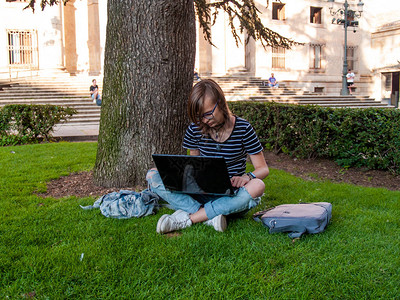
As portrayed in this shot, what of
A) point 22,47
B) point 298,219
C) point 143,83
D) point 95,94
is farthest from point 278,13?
point 298,219

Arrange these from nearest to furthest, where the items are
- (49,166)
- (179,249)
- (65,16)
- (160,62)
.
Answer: (179,249) < (160,62) < (49,166) < (65,16)

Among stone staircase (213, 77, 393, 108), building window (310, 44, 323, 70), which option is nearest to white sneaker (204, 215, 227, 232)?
stone staircase (213, 77, 393, 108)

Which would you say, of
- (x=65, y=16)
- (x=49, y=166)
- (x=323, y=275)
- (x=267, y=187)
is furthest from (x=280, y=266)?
(x=65, y=16)

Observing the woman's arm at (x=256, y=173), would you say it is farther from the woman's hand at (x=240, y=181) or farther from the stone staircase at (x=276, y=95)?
the stone staircase at (x=276, y=95)

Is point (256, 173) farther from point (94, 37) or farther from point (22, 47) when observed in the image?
point (94, 37)

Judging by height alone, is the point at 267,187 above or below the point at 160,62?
below

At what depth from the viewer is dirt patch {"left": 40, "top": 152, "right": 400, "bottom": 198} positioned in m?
4.57

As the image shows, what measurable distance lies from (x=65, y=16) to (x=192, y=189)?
73.5 feet

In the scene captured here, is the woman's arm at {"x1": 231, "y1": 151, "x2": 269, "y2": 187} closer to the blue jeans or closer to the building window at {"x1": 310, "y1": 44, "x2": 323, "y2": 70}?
the blue jeans

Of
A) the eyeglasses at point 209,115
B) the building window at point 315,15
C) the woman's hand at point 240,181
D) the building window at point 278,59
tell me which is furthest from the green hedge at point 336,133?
the building window at point 315,15

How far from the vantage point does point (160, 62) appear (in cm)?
435

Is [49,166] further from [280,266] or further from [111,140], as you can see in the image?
[280,266]

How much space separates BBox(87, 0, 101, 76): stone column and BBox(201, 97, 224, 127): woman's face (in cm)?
2122

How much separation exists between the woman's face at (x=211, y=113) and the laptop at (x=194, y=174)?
0.36 m
